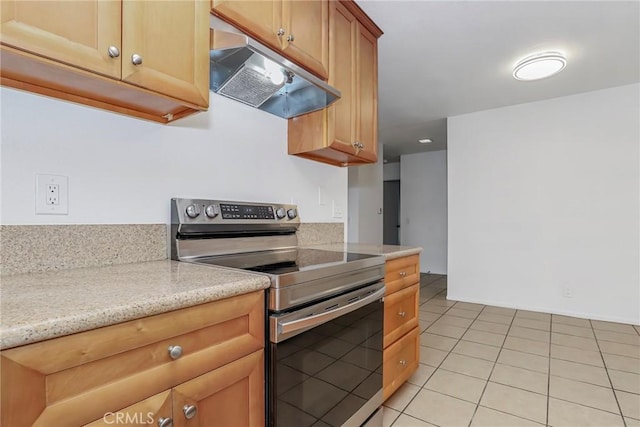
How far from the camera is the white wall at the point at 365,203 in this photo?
16.2 feet

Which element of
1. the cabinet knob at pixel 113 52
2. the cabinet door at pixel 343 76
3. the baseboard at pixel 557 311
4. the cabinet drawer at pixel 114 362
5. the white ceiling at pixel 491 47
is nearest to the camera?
the cabinet drawer at pixel 114 362

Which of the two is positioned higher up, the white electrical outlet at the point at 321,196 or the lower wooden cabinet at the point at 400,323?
the white electrical outlet at the point at 321,196

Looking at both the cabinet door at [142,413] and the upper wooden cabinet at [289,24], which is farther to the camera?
the upper wooden cabinet at [289,24]

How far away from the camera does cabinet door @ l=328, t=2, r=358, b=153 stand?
1.81 meters

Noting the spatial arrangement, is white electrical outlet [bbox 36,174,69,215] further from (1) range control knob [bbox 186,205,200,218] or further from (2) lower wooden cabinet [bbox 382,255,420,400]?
(2) lower wooden cabinet [bbox 382,255,420,400]

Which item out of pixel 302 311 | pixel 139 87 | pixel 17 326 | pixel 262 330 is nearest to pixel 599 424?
pixel 302 311

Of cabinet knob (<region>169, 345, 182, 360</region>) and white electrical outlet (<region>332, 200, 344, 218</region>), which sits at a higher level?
white electrical outlet (<region>332, 200, 344, 218</region>)

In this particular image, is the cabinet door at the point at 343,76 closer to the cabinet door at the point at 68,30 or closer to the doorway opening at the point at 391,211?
the cabinet door at the point at 68,30

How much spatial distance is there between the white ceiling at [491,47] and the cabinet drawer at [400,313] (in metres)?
1.74

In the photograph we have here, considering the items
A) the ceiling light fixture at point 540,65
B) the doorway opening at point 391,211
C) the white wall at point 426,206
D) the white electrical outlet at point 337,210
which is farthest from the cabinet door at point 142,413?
the doorway opening at point 391,211

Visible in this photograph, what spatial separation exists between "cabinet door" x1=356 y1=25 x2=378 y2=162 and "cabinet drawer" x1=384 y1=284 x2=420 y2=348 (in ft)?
3.03

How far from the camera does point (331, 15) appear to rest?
177cm

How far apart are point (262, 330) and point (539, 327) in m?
3.21

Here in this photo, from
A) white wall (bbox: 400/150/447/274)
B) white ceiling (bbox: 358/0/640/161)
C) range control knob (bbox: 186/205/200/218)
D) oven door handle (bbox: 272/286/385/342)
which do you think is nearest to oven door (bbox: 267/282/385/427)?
oven door handle (bbox: 272/286/385/342)
